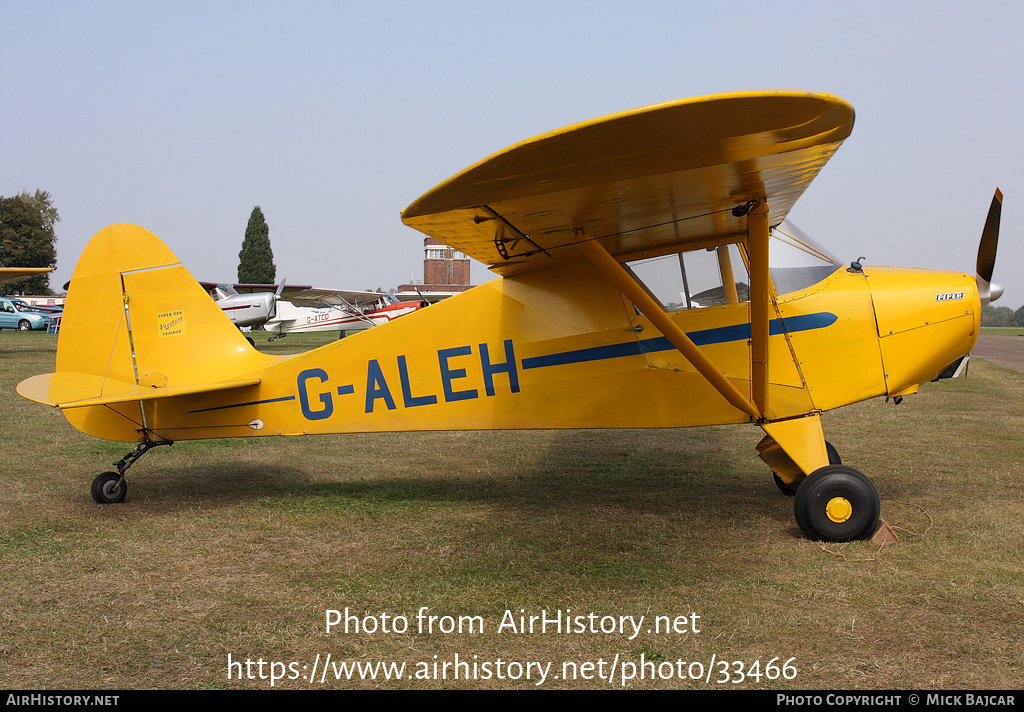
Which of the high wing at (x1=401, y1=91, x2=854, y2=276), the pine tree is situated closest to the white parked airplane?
the high wing at (x1=401, y1=91, x2=854, y2=276)

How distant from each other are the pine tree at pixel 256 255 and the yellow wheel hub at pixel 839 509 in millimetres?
63371

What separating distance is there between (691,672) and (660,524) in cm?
218

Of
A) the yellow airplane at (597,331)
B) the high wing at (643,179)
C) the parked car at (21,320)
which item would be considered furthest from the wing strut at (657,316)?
the parked car at (21,320)

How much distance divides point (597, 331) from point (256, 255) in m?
63.8

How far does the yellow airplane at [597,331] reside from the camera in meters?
4.13

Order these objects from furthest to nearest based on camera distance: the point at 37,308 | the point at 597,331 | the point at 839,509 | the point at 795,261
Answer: the point at 37,308, the point at 597,331, the point at 795,261, the point at 839,509

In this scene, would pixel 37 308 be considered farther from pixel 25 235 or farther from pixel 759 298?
pixel 759 298

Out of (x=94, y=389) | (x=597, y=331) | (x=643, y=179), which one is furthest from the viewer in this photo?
(x=94, y=389)

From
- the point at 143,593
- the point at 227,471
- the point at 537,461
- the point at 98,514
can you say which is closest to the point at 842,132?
the point at 143,593

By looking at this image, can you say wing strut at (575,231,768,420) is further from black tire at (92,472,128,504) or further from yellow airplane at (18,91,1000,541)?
black tire at (92,472,128,504)

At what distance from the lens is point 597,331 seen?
5.37 m

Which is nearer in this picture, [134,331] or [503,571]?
[503,571]

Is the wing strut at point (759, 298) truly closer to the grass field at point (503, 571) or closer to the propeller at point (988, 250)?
the grass field at point (503, 571)

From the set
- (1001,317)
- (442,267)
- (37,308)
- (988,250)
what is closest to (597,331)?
(988,250)
